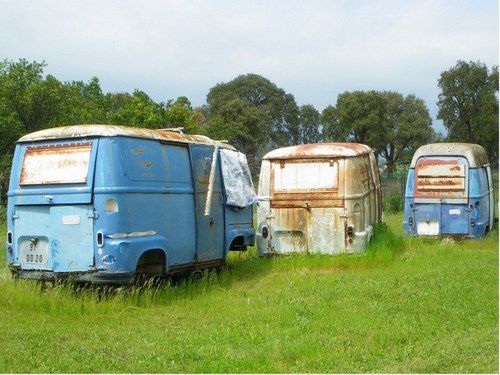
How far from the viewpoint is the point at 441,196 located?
15938mm

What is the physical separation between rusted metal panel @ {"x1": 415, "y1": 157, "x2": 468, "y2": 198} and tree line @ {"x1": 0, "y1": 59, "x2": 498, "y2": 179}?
46.9 feet

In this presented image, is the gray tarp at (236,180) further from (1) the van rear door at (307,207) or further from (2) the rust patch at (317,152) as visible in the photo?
(2) the rust patch at (317,152)

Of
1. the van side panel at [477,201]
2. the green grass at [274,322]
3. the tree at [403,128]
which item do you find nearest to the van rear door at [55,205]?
the green grass at [274,322]

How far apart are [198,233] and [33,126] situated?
733 inches

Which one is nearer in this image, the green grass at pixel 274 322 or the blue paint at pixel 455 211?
the green grass at pixel 274 322

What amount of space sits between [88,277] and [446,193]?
32.1 feet

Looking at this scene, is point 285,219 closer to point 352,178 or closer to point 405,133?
point 352,178

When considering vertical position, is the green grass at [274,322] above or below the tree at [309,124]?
below

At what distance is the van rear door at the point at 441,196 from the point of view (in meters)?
15.7

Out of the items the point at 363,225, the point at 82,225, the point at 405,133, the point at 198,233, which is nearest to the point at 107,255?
the point at 82,225

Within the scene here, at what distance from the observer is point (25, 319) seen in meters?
8.12

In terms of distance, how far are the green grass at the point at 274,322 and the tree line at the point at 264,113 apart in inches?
685

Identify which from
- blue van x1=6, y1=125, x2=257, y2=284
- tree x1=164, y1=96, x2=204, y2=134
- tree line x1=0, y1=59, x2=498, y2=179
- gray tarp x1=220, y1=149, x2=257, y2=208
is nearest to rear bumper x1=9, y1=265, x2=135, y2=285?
blue van x1=6, y1=125, x2=257, y2=284

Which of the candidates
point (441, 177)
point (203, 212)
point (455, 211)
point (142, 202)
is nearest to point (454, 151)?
point (441, 177)
